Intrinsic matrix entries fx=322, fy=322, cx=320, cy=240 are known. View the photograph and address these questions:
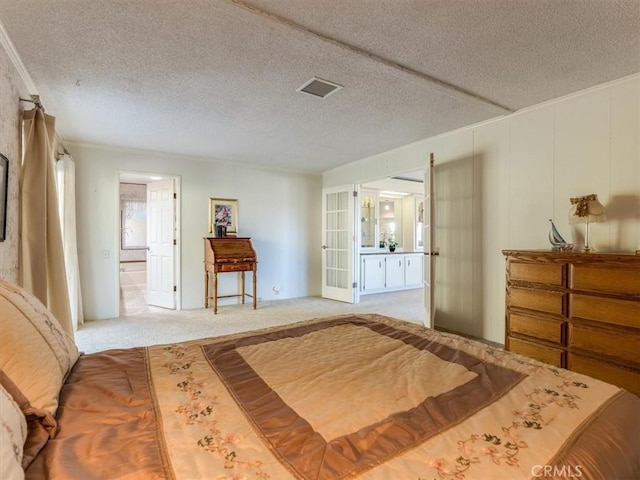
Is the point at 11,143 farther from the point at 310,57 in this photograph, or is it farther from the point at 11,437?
the point at 11,437

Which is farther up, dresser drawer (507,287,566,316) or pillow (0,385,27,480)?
pillow (0,385,27,480)

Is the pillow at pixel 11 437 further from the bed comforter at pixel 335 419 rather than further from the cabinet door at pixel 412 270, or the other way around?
the cabinet door at pixel 412 270

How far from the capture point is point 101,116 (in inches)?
130

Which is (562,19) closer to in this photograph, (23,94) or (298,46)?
(298,46)

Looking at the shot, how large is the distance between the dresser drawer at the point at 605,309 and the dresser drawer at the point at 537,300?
74mm

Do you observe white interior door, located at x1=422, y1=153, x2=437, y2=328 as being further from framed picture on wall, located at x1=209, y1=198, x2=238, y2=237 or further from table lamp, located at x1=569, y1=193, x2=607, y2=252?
framed picture on wall, located at x1=209, y1=198, x2=238, y2=237

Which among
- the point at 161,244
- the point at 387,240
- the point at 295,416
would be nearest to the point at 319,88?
the point at 295,416

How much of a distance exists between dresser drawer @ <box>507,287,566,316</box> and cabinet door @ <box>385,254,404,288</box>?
4.02 m

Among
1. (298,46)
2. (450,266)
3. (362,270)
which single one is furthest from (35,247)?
(362,270)

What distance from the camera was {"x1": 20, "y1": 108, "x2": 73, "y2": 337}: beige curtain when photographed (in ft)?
7.64

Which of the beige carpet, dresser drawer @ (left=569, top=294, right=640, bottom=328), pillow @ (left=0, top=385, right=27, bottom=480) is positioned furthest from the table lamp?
pillow @ (left=0, top=385, right=27, bottom=480)

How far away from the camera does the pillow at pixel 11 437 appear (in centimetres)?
60

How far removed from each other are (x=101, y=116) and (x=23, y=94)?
2.83 ft

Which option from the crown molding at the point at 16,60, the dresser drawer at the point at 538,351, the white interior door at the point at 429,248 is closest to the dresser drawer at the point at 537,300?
the dresser drawer at the point at 538,351
